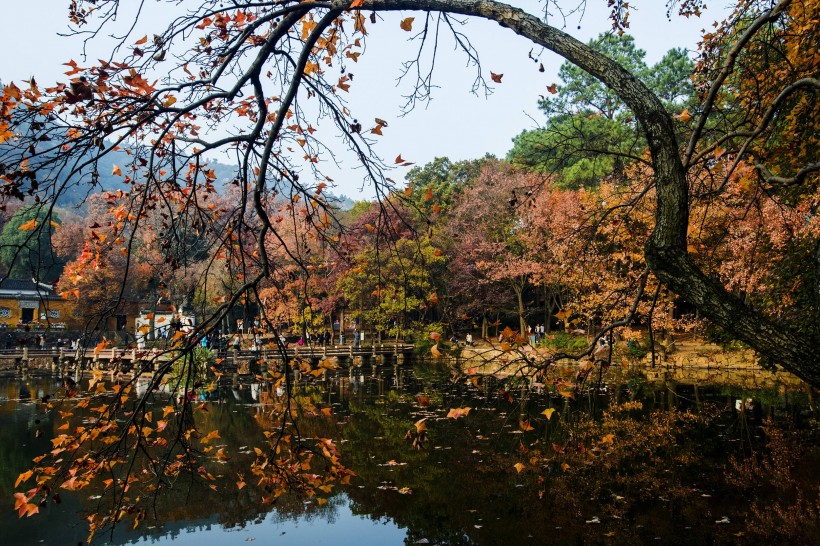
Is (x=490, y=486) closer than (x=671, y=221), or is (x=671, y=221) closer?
(x=671, y=221)

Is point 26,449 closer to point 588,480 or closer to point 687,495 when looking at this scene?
point 588,480

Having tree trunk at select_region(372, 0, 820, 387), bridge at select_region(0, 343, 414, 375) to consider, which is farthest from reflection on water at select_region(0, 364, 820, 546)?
bridge at select_region(0, 343, 414, 375)

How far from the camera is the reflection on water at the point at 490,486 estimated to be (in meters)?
6.96

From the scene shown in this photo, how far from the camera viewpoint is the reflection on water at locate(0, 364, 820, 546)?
6.96 metres

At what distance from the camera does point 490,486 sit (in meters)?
8.45

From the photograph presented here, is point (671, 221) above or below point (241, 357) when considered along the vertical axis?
above

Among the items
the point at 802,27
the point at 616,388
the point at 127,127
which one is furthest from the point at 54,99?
the point at 616,388

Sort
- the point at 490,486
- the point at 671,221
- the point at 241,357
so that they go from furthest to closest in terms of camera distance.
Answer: the point at 241,357 → the point at 490,486 → the point at 671,221

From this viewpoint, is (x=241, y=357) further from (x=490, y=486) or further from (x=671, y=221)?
(x=671, y=221)

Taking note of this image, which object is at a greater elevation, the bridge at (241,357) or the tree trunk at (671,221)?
the tree trunk at (671,221)

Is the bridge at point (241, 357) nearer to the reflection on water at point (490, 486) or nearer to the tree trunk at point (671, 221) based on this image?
the reflection on water at point (490, 486)

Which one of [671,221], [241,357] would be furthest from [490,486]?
[241,357]

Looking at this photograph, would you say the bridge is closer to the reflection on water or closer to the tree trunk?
the reflection on water

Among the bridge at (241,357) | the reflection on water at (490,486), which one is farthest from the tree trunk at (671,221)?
the bridge at (241,357)
